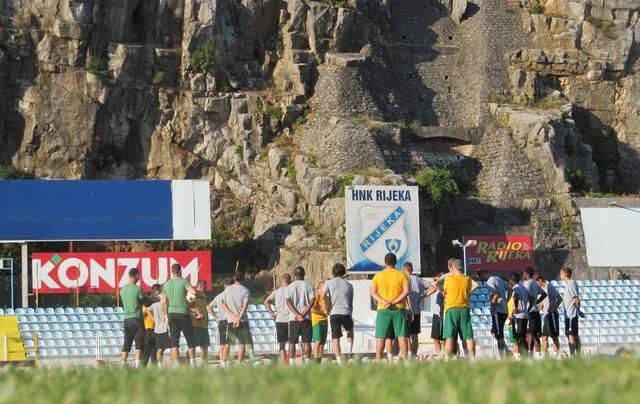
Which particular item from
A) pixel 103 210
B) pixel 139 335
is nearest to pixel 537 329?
pixel 139 335

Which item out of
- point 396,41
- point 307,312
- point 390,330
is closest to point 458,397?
point 390,330

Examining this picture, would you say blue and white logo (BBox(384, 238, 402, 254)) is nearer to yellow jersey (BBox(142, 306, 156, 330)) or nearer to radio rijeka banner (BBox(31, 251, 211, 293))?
radio rijeka banner (BBox(31, 251, 211, 293))

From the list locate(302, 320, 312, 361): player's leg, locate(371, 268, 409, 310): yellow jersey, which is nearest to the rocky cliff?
locate(302, 320, 312, 361): player's leg

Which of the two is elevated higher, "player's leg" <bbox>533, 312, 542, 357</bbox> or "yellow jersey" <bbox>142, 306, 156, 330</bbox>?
"yellow jersey" <bbox>142, 306, 156, 330</bbox>

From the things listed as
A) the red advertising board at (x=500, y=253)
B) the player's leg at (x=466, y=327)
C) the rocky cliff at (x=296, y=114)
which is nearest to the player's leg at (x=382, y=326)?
the player's leg at (x=466, y=327)

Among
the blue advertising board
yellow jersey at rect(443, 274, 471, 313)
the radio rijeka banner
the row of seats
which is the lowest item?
the row of seats

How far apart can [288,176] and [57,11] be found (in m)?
9.83

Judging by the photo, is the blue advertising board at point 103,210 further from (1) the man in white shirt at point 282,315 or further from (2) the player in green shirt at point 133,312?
(2) the player in green shirt at point 133,312

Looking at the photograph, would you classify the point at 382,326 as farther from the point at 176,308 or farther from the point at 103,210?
the point at 103,210

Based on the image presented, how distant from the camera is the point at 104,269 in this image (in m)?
41.4

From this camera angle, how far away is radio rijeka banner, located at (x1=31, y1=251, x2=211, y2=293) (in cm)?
4094

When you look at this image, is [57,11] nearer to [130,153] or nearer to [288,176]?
[130,153]

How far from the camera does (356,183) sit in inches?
1801

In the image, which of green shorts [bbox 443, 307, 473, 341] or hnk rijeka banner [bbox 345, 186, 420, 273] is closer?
green shorts [bbox 443, 307, 473, 341]
